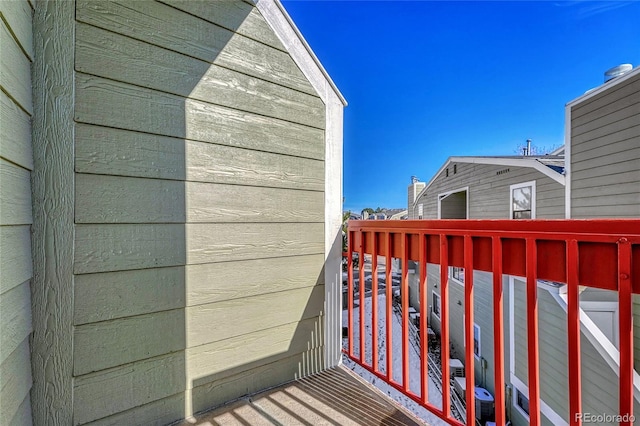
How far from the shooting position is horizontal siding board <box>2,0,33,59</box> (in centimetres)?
76

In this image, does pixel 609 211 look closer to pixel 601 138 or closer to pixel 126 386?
pixel 601 138

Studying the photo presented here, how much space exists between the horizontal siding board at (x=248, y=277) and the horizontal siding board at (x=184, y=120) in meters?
0.61

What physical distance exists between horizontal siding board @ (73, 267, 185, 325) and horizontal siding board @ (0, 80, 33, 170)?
44 cm

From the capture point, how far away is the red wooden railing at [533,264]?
78cm

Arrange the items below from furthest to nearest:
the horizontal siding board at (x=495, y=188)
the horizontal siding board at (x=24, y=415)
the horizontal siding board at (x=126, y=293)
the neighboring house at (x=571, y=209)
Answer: the horizontal siding board at (x=495, y=188) → the neighboring house at (x=571, y=209) → the horizontal siding board at (x=126, y=293) → the horizontal siding board at (x=24, y=415)

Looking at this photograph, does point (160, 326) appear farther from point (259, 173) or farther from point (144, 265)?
point (259, 173)

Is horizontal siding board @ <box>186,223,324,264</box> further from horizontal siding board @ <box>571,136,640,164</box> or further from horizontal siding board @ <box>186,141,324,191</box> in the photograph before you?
horizontal siding board @ <box>571,136,640,164</box>

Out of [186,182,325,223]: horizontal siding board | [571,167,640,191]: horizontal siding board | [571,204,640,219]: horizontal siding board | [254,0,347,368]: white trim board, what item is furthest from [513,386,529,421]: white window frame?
[186,182,325,223]: horizontal siding board

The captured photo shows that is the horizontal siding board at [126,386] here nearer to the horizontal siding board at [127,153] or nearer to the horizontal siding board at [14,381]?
the horizontal siding board at [14,381]

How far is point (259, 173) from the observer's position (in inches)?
58.3

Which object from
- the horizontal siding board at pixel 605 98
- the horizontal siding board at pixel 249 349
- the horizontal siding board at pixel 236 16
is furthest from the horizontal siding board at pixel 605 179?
the horizontal siding board at pixel 236 16

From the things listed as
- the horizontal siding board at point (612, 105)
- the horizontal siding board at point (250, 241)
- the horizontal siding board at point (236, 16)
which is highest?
the horizontal siding board at point (612, 105)

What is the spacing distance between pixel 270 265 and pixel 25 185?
993mm

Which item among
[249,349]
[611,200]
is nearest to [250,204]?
[249,349]
